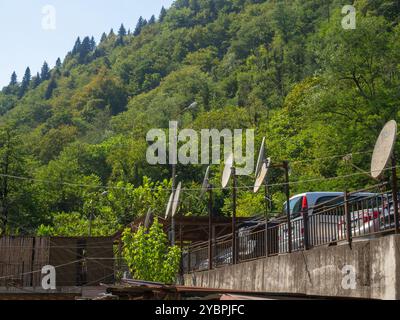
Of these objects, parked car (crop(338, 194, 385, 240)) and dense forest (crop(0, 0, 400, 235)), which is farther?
dense forest (crop(0, 0, 400, 235))

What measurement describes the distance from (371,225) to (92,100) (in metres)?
133

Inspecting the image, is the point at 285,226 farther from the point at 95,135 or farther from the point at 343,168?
the point at 95,135

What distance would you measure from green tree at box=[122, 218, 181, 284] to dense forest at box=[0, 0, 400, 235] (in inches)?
431

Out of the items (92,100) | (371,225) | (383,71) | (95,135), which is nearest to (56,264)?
(383,71)

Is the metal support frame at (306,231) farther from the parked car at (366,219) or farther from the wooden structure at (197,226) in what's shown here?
the wooden structure at (197,226)

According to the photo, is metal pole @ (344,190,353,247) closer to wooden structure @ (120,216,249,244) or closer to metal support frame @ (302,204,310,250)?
metal support frame @ (302,204,310,250)

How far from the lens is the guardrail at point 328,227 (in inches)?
429

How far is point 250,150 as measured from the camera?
60.0m

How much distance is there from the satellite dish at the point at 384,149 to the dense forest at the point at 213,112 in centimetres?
2147

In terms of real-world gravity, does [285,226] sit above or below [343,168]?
below

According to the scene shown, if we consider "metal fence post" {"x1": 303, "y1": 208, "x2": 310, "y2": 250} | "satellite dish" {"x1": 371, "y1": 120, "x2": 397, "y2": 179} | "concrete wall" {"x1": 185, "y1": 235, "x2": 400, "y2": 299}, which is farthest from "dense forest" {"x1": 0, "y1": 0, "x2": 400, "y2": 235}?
"satellite dish" {"x1": 371, "y1": 120, "x2": 397, "y2": 179}

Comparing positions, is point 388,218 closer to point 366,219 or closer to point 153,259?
point 366,219

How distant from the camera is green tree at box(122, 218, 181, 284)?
994 inches

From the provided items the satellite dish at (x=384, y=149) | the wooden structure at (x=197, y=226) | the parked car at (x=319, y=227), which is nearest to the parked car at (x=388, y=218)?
the parked car at (x=319, y=227)
